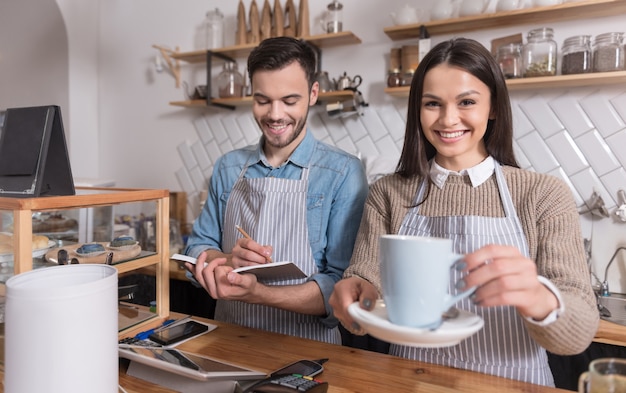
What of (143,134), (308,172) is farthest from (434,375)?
(143,134)

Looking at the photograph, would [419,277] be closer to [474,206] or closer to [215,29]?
[474,206]

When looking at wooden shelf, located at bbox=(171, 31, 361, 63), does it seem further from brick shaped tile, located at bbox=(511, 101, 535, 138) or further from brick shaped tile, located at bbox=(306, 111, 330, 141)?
brick shaped tile, located at bbox=(511, 101, 535, 138)

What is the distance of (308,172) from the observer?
1.31 m

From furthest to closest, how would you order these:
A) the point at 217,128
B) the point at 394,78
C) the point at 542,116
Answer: the point at 217,128 → the point at 394,78 → the point at 542,116

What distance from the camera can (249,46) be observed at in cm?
250

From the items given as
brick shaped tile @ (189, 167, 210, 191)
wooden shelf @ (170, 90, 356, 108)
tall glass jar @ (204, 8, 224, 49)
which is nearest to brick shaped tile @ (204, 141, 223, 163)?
brick shaped tile @ (189, 167, 210, 191)

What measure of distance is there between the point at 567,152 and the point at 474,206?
1292mm

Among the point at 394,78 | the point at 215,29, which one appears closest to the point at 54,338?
the point at 394,78

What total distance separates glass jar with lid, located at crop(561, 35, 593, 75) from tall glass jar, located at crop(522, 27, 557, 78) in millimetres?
44

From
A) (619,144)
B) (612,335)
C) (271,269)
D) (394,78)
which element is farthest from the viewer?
(394,78)

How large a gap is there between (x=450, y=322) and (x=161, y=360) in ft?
1.59

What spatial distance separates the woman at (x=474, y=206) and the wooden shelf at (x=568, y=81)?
3.45 feet

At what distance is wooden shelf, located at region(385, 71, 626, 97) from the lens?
179 cm

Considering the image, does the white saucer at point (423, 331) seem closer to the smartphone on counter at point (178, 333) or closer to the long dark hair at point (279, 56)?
the smartphone on counter at point (178, 333)
